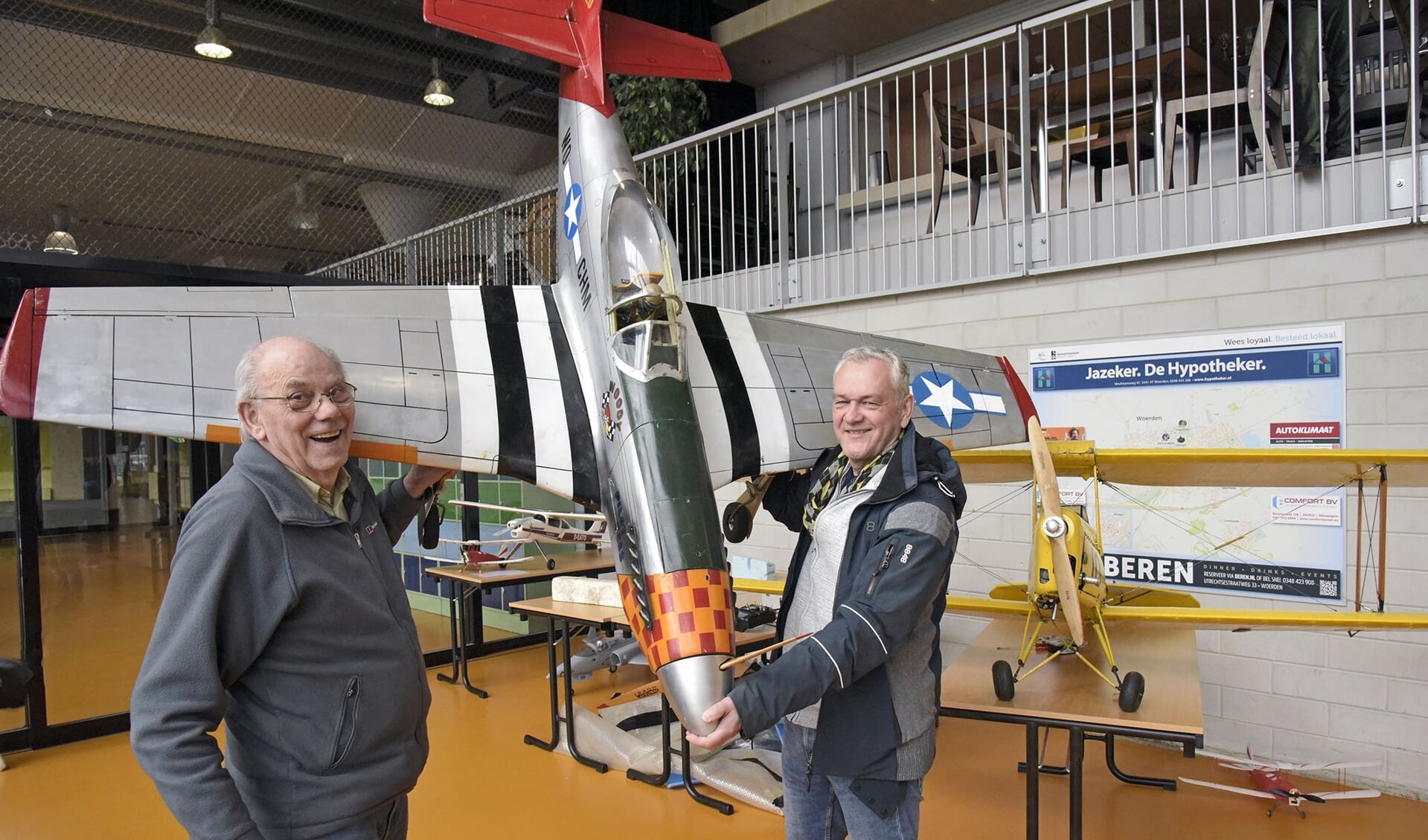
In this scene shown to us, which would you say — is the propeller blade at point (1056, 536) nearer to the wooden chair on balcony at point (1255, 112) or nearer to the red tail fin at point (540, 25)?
the red tail fin at point (540, 25)

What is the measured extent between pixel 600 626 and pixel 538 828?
204 cm

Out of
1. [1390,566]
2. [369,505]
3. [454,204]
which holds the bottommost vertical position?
[1390,566]

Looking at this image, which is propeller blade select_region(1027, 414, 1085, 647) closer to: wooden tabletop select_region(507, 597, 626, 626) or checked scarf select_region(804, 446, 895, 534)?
checked scarf select_region(804, 446, 895, 534)

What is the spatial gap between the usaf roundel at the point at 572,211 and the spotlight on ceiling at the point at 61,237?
89.6 inches

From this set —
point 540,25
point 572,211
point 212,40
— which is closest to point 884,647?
point 572,211

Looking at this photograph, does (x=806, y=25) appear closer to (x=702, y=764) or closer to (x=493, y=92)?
(x=493, y=92)

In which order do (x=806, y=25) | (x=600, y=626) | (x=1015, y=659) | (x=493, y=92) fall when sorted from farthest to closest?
(x=493, y=92) → (x=806, y=25) → (x=600, y=626) → (x=1015, y=659)

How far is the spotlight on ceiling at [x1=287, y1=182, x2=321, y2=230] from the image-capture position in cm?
852

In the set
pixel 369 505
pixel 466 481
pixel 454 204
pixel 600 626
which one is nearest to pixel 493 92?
pixel 454 204

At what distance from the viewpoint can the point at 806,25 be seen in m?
7.15

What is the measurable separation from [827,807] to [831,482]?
2.23 feet

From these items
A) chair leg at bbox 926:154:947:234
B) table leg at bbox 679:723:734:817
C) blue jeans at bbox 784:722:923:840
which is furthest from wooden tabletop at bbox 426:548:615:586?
chair leg at bbox 926:154:947:234

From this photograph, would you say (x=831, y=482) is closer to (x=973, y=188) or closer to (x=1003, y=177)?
(x=1003, y=177)

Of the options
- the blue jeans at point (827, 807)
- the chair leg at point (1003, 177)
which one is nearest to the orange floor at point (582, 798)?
the blue jeans at point (827, 807)
